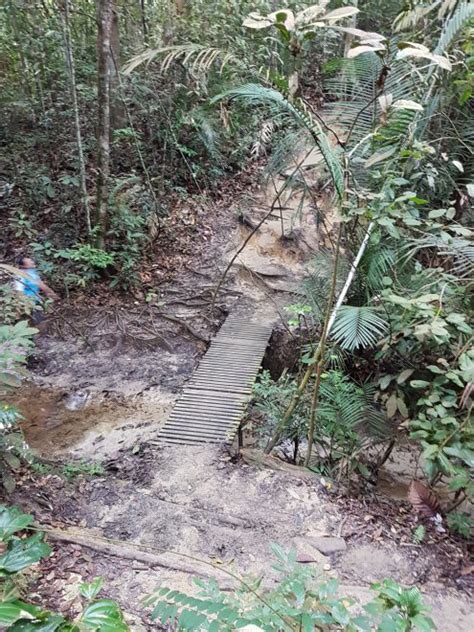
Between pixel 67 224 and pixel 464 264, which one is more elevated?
pixel 464 264

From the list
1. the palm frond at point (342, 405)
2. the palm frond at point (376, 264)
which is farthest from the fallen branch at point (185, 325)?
the palm frond at point (376, 264)

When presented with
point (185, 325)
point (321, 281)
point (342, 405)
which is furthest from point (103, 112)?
point (342, 405)

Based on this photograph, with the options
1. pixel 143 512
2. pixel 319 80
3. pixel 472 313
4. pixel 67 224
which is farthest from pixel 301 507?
pixel 319 80

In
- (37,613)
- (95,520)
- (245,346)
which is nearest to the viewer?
(37,613)

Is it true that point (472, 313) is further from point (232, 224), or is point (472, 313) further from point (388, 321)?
point (232, 224)

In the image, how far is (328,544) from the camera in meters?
2.49

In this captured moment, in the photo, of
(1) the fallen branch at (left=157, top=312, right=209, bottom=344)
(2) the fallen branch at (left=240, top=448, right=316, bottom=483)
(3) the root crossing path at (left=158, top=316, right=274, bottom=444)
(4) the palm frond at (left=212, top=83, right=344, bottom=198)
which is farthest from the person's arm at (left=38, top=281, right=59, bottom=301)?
(4) the palm frond at (left=212, top=83, right=344, bottom=198)

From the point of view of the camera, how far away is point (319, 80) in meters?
9.09

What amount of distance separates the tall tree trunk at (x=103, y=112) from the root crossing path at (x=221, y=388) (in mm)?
2082

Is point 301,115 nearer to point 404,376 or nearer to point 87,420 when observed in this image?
point 404,376

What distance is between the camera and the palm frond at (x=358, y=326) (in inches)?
122

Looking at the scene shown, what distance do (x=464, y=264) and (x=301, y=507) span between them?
1968 mm

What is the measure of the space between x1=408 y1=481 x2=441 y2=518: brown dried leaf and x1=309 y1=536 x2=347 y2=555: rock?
2.06 ft

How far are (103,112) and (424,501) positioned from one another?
5.03 m
